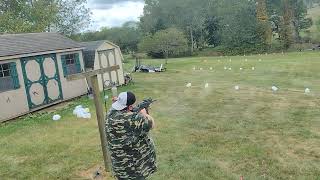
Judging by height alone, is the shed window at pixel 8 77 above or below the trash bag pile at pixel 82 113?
above

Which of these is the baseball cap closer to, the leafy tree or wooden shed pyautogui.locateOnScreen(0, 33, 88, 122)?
wooden shed pyautogui.locateOnScreen(0, 33, 88, 122)

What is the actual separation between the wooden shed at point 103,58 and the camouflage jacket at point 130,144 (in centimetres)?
1508

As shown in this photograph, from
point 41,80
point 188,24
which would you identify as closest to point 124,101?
point 41,80

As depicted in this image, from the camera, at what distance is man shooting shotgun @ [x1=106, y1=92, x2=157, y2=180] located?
6008 mm

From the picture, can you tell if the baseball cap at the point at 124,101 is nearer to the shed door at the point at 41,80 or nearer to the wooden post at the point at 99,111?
the wooden post at the point at 99,111

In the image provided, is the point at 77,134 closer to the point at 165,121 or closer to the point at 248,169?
the point at 165,121

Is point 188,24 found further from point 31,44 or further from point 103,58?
point 31,44

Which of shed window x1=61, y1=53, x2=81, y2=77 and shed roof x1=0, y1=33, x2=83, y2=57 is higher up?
shed roof x1=0, y1=33, x2=83, y2=57

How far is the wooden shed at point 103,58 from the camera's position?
22219 mm

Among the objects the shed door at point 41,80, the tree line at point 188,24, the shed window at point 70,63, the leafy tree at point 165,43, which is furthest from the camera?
the leafy tree at point 165,43

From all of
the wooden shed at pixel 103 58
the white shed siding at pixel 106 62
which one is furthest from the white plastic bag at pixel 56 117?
the white shed siding at pixel 106 62

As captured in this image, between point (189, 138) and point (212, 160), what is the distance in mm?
2138

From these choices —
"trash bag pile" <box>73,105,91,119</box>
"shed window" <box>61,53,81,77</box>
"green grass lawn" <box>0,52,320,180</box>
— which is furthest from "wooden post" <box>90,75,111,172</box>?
"shed window" <box>61,53,81,77</box>

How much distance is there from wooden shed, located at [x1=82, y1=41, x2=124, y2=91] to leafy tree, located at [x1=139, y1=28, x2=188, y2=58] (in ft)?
75.0
